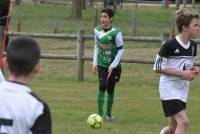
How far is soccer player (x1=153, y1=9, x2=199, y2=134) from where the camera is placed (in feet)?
25.5

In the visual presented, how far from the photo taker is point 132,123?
10828mm

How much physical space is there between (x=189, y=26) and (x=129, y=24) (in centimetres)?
2460

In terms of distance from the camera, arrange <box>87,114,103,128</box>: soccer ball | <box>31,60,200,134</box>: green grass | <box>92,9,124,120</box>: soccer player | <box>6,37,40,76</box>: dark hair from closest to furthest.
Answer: <box>6,37,40,76</box>: dark hair, <box>87,114,103,128</box>: soccer ball, <box>31,60,200,134</box>: green grass, <box>92,9,124,120</box>: soccer player

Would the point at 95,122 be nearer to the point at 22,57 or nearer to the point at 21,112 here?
the point at 21,112

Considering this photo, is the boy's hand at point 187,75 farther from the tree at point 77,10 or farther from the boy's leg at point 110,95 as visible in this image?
the tree at point 77,10

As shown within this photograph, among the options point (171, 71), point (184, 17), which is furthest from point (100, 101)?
point (184, 17)

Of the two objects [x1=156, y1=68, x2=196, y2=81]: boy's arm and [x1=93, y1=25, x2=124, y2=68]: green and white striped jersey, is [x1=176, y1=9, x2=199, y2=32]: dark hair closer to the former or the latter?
[x1=156, y1=68, x2=196, y2=81]: boy's arm

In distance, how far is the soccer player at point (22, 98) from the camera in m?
4.17

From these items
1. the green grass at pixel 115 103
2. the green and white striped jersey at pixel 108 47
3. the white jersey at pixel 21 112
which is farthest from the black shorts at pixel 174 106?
the white jersey at pixel 21 112

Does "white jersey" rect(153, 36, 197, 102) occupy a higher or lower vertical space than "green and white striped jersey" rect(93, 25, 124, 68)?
higher

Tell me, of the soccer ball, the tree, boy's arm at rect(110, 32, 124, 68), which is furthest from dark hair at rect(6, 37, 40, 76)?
the tree

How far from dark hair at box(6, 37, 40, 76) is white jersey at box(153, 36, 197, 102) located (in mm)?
3802

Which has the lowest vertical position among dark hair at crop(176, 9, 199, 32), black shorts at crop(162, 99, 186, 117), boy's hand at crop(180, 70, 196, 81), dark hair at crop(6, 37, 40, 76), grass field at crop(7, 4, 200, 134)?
grass field at crop(7, 4, 200, 134)

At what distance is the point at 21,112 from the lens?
13.8 ft
